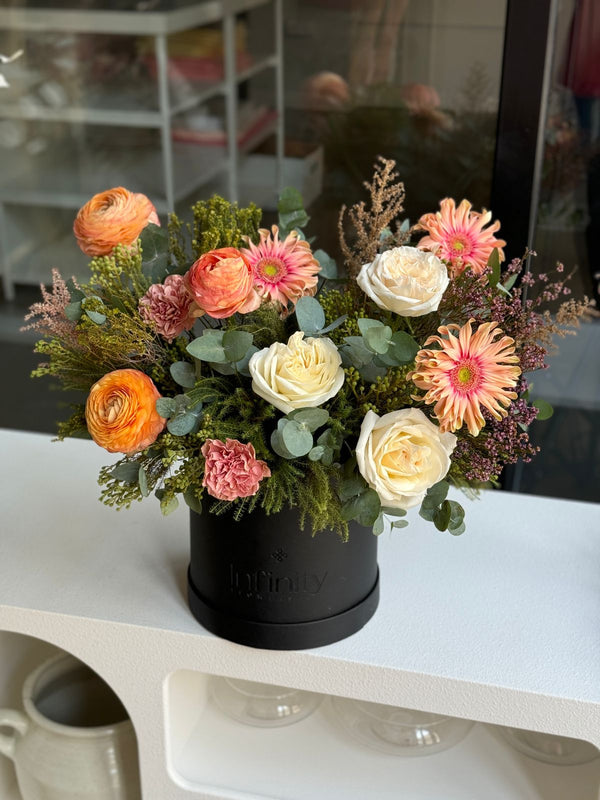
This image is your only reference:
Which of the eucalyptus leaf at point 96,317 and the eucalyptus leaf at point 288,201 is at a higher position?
the eucalyptus leaf at point 288,201

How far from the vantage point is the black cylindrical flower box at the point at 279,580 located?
903 millimetres

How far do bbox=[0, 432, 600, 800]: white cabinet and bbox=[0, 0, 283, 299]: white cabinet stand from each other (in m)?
0.76

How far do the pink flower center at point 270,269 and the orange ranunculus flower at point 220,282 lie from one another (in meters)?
0.07

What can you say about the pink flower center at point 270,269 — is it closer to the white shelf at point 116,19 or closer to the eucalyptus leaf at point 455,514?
the eucalyptus leaf at point 455,514

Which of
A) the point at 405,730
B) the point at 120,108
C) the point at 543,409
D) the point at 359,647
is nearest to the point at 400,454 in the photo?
the point at 543,409

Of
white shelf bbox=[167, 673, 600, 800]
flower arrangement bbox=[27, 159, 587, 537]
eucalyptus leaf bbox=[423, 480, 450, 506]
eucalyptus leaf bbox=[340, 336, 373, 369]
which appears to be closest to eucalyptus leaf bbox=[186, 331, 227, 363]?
flower arrangement bbox=[27, 159, 587, 537]

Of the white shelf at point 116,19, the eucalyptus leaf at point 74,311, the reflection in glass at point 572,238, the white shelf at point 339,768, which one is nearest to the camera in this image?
the eucalyptus leaf at point 74,311

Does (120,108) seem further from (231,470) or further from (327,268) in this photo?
(231,470)

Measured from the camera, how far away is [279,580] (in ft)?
3.02

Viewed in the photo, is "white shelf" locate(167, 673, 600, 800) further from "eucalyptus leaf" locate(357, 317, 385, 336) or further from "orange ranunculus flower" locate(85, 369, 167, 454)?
"eucalyptus leaf" locate(357, 317, 385, 336)

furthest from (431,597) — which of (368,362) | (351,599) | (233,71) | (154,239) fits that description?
(233,71)

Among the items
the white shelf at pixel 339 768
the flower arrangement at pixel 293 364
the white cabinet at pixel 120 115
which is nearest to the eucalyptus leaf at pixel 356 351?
the flower arrangement at pixel 293 364

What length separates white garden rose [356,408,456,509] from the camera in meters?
0.78

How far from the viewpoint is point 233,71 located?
166 cm
